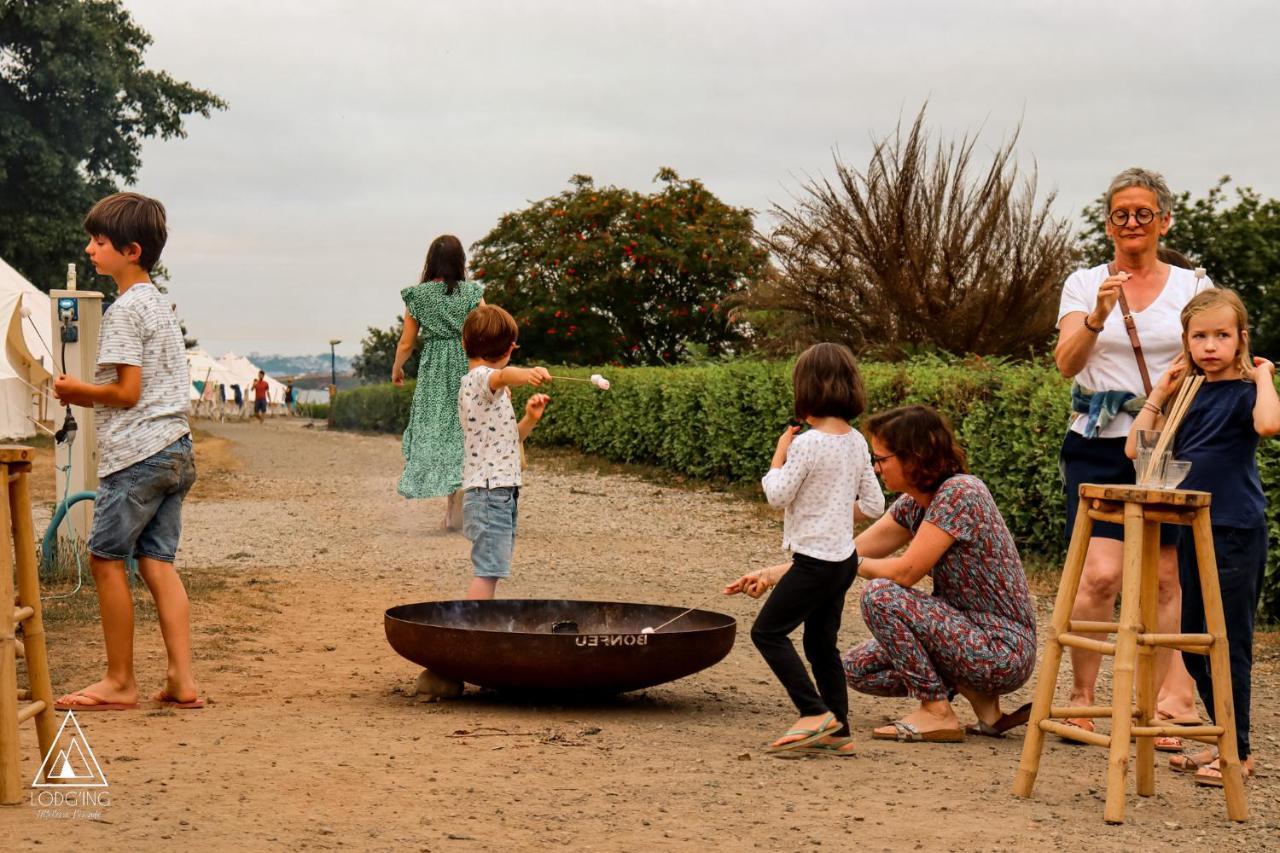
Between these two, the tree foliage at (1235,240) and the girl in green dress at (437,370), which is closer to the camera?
the girl in green dress at (437,370)

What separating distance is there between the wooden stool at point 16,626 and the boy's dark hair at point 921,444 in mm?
2812

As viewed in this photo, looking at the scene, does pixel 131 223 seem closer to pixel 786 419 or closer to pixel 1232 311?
pixel 1232 311

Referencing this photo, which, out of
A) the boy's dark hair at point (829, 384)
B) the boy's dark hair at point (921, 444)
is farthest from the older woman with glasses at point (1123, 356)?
the boy's dark hair at point (829, 384)

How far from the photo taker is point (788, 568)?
15.1 feet

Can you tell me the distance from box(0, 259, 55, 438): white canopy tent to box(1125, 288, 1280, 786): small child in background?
794 inches

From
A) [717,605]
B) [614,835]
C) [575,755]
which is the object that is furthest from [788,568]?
[717,605]

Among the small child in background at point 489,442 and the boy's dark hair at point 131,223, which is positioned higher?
the boy's dark hair at point 131,223

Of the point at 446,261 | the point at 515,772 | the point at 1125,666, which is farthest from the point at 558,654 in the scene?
the point at 446,261

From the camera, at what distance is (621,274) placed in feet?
115

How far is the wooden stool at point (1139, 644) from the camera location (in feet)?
12.7

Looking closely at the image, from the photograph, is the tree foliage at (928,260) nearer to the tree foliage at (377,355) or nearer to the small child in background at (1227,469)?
the small child in background at (1227,469)

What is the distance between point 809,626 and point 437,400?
519cm

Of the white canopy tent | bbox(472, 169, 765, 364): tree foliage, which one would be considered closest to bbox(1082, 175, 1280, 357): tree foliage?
bbox(472, 169, 765, 364): tree foliage

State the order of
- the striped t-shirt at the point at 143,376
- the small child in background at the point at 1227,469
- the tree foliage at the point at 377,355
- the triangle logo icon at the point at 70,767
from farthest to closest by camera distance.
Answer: the tree foliage at the point at 377,355
the striped t-shirt at the point at 143,376
the small child in background at the point at 1227,469
the triangle logo icon at the point at 70,767
